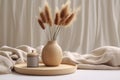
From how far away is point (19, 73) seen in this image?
1.15 meters

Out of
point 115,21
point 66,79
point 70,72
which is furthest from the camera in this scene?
point 115,21

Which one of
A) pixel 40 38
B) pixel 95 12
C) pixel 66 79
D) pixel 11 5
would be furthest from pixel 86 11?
pixel 66 79

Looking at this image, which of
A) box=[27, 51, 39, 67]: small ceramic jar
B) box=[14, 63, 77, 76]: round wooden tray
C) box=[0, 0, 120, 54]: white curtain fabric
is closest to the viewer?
box=[14, 63, 77, 76]: round wooden tray

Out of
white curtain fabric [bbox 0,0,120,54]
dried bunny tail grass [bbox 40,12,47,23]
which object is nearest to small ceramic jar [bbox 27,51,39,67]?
dried bunny tail grass [bbox 40,12,47,23]

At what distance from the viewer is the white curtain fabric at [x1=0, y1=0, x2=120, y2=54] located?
2.29 metres

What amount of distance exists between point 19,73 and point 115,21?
1.37 m

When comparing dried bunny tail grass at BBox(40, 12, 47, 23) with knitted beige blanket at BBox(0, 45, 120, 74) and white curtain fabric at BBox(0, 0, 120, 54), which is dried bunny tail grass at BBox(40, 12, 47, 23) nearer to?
knitted beige blanket at BBox(0, 45, 120, 74)

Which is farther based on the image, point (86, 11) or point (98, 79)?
point (86, 11)

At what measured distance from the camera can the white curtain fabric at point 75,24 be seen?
229 centimetres

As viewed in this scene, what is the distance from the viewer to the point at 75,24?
2307 mm

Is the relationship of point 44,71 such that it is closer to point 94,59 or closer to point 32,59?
point 32,59

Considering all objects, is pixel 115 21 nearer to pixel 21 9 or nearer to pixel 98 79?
pixel 21 9

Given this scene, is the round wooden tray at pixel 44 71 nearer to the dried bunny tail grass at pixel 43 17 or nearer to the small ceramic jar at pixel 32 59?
the small ceramic jar at pixel 32 59

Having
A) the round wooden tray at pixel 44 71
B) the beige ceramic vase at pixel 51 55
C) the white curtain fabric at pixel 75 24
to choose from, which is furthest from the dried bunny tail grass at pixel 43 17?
the white curtain fabric at pixel 75 24
